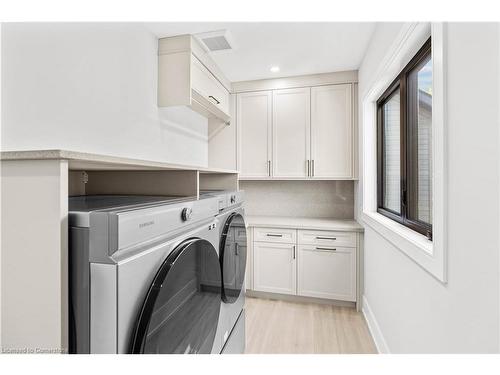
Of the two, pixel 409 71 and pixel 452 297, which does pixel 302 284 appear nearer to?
pixel 452 297

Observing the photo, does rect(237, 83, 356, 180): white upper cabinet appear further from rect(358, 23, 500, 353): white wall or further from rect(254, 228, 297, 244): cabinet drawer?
rect(358, 23, 500, 353): white wall

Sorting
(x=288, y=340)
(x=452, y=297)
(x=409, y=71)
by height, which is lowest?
(x=288, y=340)

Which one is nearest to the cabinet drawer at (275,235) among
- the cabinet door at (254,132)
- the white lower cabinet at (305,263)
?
the white lower cabinet at (305,263)

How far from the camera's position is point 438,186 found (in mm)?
920

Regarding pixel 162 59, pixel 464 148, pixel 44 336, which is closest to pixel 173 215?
pixel 44 336

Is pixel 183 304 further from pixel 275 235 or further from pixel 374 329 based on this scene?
pixel 275 235

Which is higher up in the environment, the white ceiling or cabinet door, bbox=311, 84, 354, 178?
the white ceiling

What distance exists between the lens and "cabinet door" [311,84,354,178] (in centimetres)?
263

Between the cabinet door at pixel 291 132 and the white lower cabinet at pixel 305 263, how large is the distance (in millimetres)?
686

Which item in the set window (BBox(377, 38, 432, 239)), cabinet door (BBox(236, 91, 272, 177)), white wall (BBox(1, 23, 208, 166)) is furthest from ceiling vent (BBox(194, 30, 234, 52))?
window (BBox(377, 38, 432, 239))

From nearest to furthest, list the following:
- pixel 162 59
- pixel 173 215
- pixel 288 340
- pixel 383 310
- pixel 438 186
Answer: pixel 173 215 → pixel 438 186 → pixel 383 310 → pixel 288 340 → pixel 162 59

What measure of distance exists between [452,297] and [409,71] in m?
1.31

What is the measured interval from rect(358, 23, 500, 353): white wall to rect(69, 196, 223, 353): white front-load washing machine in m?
0.85

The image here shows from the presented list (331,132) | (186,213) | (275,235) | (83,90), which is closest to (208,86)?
(83,90)
